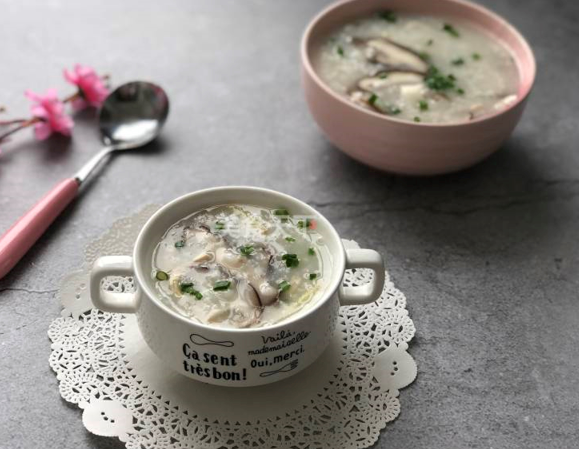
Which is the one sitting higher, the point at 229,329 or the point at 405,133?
the point at 229,329

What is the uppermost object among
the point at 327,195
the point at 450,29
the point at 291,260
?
the point at 291,260

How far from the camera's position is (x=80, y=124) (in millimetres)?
2029

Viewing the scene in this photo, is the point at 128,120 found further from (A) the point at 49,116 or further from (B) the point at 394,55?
(B) the point at 394,55

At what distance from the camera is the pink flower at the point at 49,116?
1935mm

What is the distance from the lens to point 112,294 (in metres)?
1.35

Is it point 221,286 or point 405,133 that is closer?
point 221,286

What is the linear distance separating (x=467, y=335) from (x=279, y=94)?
939 mm

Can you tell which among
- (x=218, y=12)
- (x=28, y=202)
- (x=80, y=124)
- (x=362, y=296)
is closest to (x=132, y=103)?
(x=80, y=124)

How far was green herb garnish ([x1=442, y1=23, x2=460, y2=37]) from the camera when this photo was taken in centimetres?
212

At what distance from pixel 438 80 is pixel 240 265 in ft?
2.72

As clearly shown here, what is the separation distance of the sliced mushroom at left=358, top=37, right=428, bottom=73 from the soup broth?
690mm


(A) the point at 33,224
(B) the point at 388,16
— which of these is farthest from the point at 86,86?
(B) the point at 388,16

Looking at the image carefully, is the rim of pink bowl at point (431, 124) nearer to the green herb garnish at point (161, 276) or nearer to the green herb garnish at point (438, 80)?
the green herb garnish at point (438, 80)

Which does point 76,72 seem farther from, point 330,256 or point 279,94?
point 330,256
